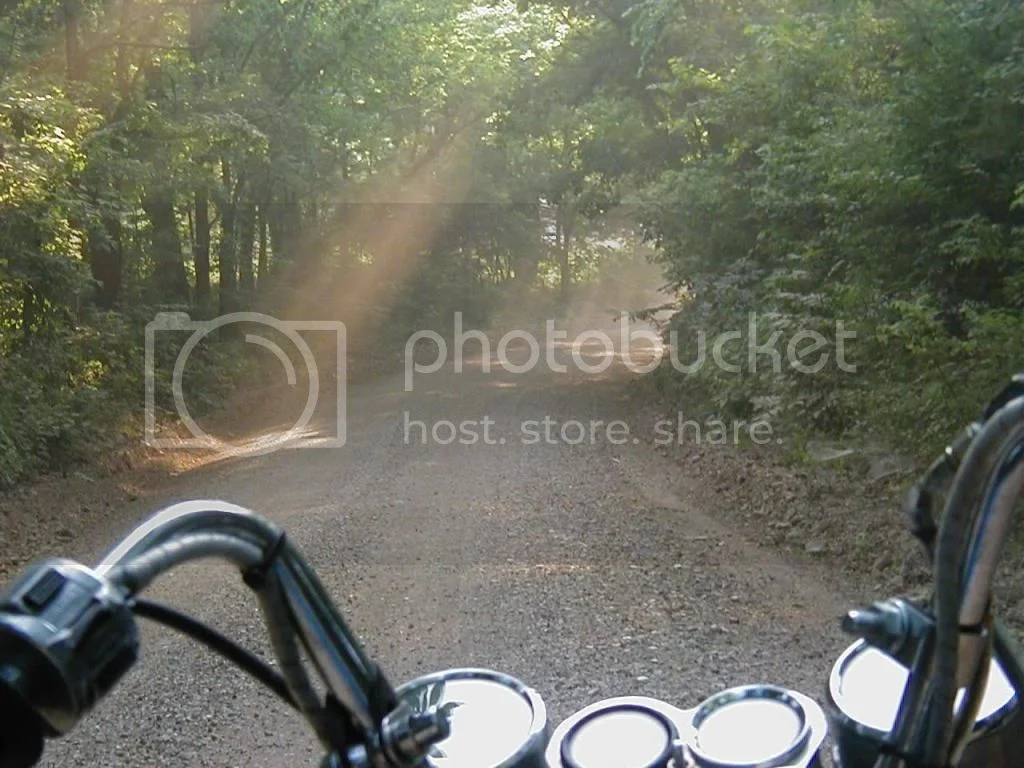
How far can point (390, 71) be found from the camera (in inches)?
1113

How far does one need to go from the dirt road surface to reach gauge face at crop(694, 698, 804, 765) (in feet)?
11.7

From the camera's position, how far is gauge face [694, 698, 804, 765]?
62.5 inches

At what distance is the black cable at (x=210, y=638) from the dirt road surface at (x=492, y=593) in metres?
3.87

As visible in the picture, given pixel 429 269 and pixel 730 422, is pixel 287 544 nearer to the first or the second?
pixel 730 422

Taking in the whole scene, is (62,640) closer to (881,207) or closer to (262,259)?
(881,207)

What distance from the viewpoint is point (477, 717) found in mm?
1646

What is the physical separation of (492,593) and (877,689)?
19.6ft

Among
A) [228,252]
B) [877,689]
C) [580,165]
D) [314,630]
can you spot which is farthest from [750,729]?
[228,252]

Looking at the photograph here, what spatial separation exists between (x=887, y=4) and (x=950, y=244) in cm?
261

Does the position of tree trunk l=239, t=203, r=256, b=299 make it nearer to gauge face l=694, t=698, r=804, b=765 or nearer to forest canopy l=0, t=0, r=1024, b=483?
forest canopy l=0, t=0, r=1024, b=483

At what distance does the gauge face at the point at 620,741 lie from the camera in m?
1.60

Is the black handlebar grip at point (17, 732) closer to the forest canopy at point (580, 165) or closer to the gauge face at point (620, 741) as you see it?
the gauge face at point (620, 741)

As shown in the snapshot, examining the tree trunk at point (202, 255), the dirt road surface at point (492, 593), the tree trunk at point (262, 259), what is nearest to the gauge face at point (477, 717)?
the dirt road surface at point (492, 593)

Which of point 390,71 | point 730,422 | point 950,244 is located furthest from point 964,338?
point 390,71
